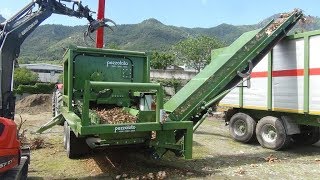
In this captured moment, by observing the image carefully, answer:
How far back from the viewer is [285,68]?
9766 mm

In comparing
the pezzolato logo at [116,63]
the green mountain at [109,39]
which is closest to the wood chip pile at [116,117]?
the pezzolato logo at [116,63]

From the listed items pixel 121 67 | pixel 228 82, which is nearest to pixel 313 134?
pixel 228 82

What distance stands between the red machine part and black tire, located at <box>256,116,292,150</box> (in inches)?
272

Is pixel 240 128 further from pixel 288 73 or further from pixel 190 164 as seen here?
pixel 190 164

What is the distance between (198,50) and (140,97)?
4963 cm

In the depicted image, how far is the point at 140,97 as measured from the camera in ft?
27.9

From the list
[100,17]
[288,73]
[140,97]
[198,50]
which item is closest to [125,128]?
[140,97]

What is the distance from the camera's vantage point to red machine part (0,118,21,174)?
14.7 ft

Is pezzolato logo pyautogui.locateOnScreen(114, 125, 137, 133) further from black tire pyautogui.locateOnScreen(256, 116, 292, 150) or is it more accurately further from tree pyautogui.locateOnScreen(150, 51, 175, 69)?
tree pyautogui.locateOnScreen(150, 51, 175, 69)

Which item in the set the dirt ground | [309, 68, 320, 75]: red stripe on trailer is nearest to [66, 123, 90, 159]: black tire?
the dirt ground

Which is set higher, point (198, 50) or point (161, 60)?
point (198, 50)

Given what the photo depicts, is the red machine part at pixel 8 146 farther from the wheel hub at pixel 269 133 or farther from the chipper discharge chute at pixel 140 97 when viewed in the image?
the wheel hub at pixel 269 133

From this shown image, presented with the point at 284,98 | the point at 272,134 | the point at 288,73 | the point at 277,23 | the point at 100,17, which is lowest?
the point at 272,134

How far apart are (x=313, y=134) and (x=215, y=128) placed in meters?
4.39
